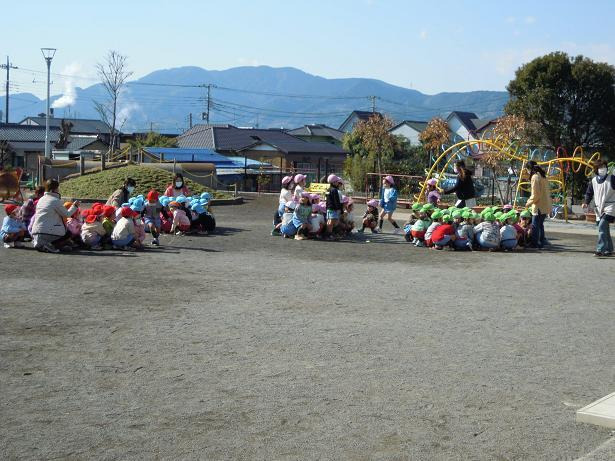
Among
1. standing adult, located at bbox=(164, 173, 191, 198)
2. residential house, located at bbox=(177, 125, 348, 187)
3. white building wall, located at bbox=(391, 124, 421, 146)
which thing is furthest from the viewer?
white building wall, located at bbox=(391, 124, 421, 146)

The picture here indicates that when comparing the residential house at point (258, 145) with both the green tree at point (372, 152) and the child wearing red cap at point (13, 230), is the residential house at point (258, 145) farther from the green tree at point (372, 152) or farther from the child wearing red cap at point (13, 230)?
the child wearing red cap at point (13, 230)

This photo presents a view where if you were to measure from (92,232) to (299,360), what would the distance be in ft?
28.1

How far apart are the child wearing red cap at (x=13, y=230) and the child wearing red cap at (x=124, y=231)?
1.64 metres

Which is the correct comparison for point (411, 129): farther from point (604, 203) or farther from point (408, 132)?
point (604, 203)

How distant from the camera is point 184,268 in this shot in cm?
1292

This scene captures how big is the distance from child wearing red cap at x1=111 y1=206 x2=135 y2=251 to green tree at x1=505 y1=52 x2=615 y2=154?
1015 inches

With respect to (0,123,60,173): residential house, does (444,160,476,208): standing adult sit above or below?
below

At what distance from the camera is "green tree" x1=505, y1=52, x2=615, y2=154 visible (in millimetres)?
37125

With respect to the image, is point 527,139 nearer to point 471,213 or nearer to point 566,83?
point 566,83

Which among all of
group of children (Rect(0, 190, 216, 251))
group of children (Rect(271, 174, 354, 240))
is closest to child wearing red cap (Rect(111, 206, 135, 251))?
group of children (Rect(0, 190, 216, 251))

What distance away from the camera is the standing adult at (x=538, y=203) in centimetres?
1608

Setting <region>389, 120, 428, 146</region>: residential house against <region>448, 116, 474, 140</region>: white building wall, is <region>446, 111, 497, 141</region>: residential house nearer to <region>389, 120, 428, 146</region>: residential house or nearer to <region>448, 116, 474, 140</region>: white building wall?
<region>448, 116, 474, 140</region>: white building wall

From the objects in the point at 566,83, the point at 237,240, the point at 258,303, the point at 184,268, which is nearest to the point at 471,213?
the point at 237,240

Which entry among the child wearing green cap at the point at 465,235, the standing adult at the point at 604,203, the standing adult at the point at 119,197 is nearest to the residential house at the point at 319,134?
the standing adult at the point at 119,197
